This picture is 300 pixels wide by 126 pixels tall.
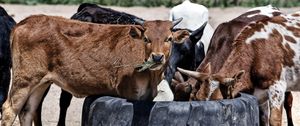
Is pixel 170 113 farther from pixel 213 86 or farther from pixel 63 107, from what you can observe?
pixel 63 107

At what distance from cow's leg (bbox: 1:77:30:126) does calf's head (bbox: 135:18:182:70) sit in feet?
5.11

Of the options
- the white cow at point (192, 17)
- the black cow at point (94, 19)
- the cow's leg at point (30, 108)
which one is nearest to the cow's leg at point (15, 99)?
the cow's leg at point (30, 108)

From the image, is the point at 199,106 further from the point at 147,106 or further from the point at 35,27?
the point at 35,27

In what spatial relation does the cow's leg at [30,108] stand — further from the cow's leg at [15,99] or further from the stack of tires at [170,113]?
the stack of tires at [170,113]

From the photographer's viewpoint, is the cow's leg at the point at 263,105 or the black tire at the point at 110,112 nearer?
the black tire at the point at 110,112

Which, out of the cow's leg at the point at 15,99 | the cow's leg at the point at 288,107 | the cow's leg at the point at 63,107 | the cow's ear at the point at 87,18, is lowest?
the cow's leg at the point at 288,107

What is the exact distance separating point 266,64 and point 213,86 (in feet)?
4.12

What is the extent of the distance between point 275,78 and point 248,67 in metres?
0.30

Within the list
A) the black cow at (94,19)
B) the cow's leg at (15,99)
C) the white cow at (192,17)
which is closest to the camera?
the cow's leg at (15,99)

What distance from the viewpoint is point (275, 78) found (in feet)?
30.2

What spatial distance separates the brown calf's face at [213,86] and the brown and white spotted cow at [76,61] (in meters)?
0.38

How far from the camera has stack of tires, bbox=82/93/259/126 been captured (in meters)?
7.15

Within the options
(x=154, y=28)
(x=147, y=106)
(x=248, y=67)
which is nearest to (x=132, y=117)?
(x=147, y=106)

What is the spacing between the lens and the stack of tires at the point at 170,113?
715 centimetres
